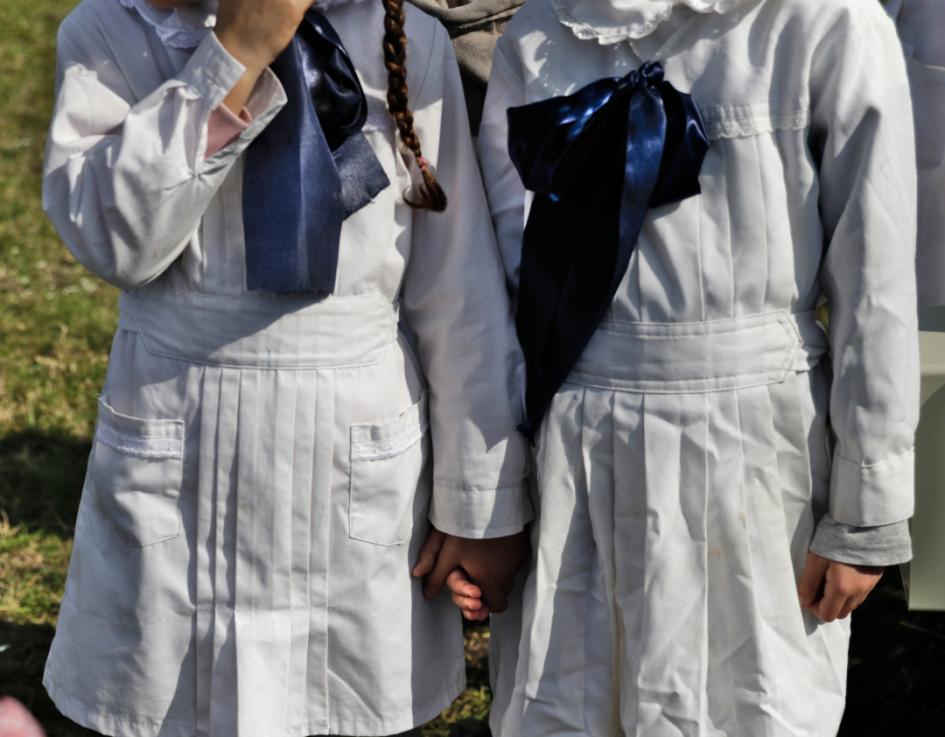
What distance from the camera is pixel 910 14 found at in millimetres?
2090

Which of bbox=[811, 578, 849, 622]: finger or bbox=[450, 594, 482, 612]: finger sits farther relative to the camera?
bbox=[450, 594, 482, 612]: finger

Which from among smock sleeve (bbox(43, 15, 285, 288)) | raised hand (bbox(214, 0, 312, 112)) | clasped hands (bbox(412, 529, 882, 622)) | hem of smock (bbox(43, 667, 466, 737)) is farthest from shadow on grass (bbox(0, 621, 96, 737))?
raised hand (bbox(214, 0, 312, 112))

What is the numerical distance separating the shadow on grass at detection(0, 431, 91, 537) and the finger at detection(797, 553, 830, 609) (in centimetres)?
213

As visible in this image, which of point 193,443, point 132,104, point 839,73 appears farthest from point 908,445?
point 132,104

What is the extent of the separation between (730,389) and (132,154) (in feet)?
2.53

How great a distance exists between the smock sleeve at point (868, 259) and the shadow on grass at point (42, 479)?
7.39ft

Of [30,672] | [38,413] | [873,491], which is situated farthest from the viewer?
[38,413]

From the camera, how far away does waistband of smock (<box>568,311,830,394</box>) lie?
170 centimetres

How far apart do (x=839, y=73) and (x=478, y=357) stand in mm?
576

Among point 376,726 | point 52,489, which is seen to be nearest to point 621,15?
point 376,726

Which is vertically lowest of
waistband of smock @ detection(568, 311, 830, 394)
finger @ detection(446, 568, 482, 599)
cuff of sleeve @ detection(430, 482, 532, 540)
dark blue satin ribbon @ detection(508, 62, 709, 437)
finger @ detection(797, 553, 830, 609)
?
finger @ detection(446, 568, 482, 599)

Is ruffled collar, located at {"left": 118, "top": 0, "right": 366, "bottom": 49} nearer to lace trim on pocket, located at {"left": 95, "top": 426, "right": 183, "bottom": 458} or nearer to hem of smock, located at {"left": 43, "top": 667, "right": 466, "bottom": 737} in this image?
lace trim on pocket, located at {"left": 95, "top": 426, "right": 183, "bottom": 458}

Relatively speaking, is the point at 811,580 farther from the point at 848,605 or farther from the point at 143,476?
the point at 143,476

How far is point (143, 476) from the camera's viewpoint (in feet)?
5.80
